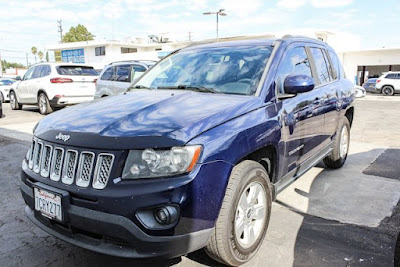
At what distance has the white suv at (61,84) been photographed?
429 inches

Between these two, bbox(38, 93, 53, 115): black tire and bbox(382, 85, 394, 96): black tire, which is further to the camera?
bbox(382, 85, 394, 96): black tire

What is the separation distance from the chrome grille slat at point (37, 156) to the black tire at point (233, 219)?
1.42 meters

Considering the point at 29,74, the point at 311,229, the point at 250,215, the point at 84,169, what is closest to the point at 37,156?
the point at 84,169

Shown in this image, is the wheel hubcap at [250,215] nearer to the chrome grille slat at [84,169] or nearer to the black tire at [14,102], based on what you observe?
the chrome grille slat at [84,169]

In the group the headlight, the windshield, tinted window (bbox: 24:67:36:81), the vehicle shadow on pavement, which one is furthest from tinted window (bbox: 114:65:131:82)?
the headlight

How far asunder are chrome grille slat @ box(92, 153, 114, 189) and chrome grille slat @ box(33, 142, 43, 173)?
0.68 metres

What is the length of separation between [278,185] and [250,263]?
2.52 feet

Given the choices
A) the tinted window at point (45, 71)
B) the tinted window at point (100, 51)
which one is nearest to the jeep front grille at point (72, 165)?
the tinted window at point (45, 71)

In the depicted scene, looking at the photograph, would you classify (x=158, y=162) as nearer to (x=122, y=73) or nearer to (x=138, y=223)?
(x=138, y=223)

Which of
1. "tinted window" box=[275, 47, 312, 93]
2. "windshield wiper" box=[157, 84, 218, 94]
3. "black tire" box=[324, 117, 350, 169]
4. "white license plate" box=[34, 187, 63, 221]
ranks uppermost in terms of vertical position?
"tinted window" box=[275, 47, 312, 93]

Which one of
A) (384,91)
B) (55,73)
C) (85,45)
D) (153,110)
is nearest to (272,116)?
(153,110)

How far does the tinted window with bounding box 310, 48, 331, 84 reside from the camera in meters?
4.20

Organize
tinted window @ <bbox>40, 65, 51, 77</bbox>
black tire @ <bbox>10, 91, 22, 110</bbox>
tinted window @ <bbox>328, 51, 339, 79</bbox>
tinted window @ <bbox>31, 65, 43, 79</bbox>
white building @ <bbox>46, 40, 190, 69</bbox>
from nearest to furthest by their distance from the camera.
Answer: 1. tinted window @ <bbox>328, 51, 339, 79</bbox>
2. tinted window @ <bbox>40, 65, 51, 77</bbox>
3. tinted window @ <bbox>31, 65, 43, 79</bbox>
4. black tire @ <bbox>10, 91, 22, 110</bbox>
5. white building @ <bbox>46, 40, 190, 69</bbox>

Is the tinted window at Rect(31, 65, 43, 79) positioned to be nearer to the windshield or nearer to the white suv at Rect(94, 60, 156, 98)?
the white suv at Rect(94, 60, 156, 98)
